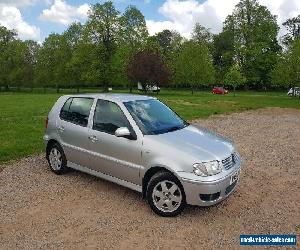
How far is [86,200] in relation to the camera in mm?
6102

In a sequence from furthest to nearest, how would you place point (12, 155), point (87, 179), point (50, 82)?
1. point (50, 82)
2. point (12, 155)
3. point (87, 179)

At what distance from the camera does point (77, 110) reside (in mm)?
7109

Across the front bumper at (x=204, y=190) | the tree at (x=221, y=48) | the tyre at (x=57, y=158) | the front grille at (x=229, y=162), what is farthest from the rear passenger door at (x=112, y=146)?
the tree at (x=221, y=48)

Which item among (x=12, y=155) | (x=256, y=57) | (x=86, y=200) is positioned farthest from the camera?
(x=256, y=57)

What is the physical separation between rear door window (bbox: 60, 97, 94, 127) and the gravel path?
1299 mm

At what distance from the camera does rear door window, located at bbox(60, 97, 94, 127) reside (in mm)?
6805

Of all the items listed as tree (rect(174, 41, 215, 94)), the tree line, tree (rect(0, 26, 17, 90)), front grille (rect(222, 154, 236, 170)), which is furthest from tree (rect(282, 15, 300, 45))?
front grille (rect(222, 154, 236, 170))

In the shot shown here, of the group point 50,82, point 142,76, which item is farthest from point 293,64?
point 50,82

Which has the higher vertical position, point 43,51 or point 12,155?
point 43,51

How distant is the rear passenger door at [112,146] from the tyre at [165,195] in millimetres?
404

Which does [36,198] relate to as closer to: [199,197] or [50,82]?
[199,197]

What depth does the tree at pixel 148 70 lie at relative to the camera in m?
40.5

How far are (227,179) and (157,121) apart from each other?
5.69ft

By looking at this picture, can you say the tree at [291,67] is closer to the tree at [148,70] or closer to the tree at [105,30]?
the tree at [148,70]
